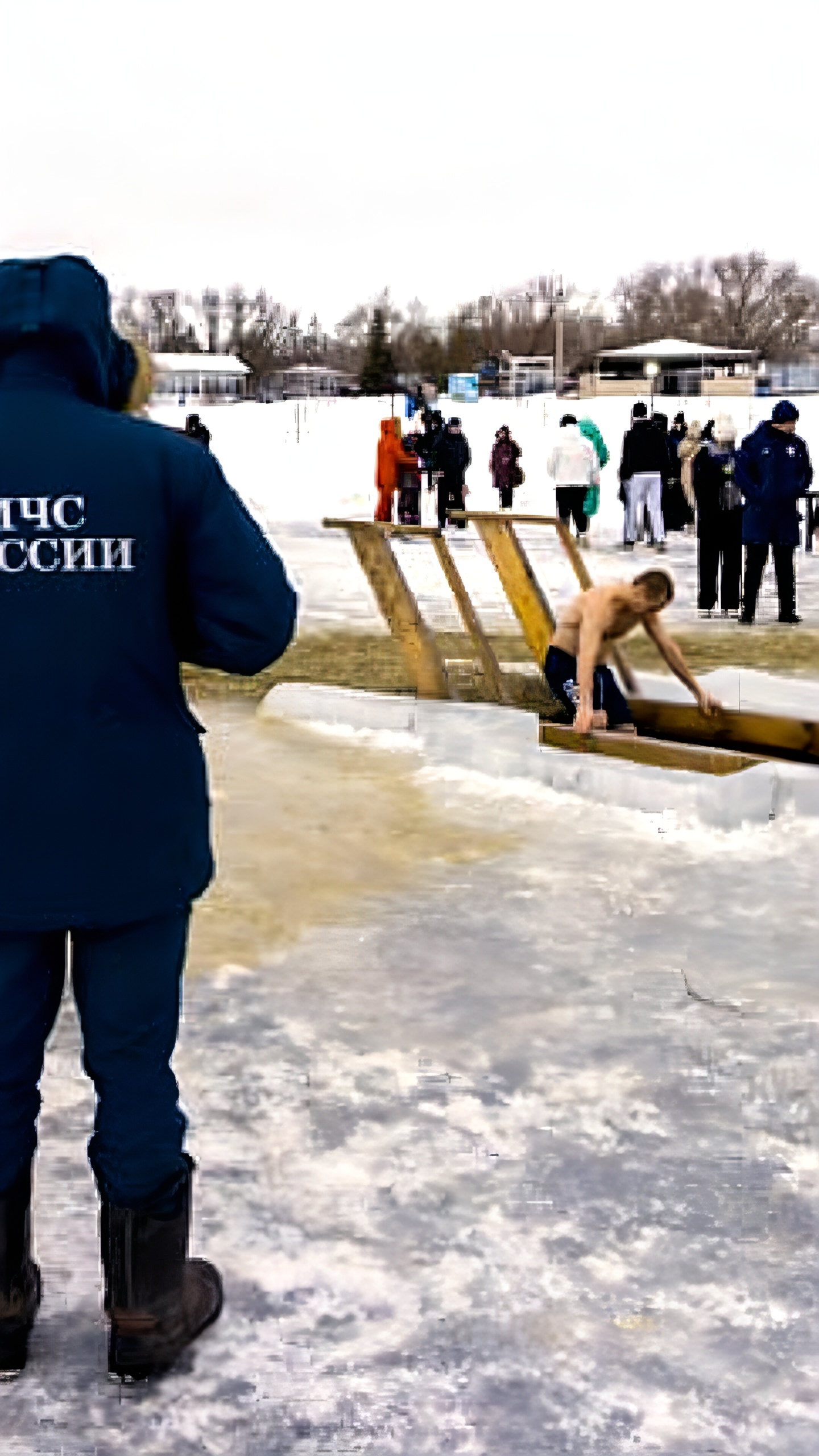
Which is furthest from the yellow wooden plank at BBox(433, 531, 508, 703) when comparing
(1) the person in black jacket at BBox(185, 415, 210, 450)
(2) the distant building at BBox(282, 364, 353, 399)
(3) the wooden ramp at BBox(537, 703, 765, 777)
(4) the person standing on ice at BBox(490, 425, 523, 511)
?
(2) the distant building at BBox(282, 364, 353, 399)

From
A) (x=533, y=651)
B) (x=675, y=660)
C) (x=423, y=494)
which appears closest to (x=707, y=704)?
(x=675, y=660)

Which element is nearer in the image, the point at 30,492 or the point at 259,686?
the point at 30,492

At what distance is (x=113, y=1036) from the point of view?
1893mm

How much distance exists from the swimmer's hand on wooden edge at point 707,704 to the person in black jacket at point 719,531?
413cm

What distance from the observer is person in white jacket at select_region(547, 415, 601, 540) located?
532 inches

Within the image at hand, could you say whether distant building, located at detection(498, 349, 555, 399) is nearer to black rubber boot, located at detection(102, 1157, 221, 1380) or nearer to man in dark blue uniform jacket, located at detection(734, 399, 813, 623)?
man in dark blue uniform jacket, located at detection(734, 399, 813, 623)

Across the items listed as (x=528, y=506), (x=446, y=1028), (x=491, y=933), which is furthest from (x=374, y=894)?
(x=528, y=506)

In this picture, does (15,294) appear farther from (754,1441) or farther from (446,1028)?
(446,1028)

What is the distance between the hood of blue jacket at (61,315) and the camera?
1.78 meters

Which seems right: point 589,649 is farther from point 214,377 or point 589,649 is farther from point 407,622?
point 214,377

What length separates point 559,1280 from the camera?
7.43 feet

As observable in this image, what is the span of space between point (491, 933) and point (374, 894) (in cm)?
44

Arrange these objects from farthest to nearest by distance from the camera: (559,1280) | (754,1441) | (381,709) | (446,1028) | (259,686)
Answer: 1. (259,686)
2. (381,709)
3. (446,1028)
4. (559,1280)
5. (754,1441)

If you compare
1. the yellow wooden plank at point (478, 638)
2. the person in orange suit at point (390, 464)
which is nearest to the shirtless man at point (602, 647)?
the yellow wooden plank at point (478, 638)
